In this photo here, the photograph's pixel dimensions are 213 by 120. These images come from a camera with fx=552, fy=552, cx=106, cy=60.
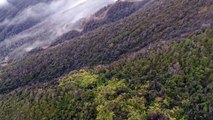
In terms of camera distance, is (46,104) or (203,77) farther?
(46,104)

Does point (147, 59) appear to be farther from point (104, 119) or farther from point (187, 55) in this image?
point (104, 119)

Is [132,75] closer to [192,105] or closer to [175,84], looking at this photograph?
[175,84]

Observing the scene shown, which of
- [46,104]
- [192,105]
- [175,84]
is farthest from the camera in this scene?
[46,104]

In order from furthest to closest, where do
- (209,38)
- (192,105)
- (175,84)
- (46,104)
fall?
(46,104) → (209,38) → (175,84) → (192,105)

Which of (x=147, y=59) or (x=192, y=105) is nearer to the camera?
(x=192, y=105)

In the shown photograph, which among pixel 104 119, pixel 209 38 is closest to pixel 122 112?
pixel 104 119

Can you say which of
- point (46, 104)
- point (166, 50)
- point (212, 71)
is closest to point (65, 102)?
point (46, 104)
